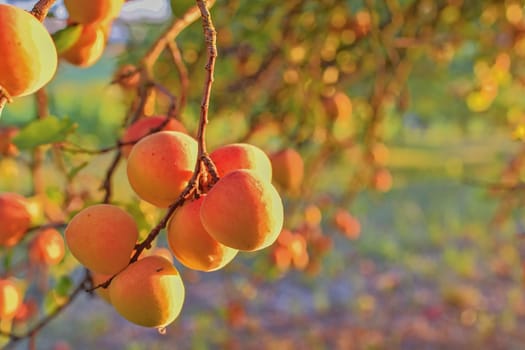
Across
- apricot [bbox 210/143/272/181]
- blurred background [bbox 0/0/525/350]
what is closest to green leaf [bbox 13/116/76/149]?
blurred background [bbox 0/0/525/350]

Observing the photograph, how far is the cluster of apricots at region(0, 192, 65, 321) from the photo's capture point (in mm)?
768

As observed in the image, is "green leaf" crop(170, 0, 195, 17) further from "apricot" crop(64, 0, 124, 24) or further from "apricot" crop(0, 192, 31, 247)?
Result: "apricot" crop(0, 192, 31, 247)

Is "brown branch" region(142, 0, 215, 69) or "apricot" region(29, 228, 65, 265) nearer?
"brown branch" region(142, 0, 215, 69)

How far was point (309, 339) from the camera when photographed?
3115 mm

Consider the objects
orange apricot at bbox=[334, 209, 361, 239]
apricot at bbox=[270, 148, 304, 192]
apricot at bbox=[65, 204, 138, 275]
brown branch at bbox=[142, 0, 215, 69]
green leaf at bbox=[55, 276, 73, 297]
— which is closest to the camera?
apricot at bbox=[65, 204, 138, 275]

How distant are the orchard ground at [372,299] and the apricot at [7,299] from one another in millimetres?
1099

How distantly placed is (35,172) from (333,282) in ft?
9.35

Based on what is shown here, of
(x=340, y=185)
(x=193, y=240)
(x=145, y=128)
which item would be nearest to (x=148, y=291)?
(x=193, y=240)

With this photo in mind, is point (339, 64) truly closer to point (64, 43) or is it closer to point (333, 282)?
point (64, 43)

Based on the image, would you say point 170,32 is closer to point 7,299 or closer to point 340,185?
point 7,299

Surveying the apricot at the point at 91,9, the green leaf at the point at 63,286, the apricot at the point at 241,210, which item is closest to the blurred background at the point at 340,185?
the green leaf at the point at 63,286

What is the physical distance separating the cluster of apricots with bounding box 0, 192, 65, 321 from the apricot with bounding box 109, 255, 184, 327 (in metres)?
0.26

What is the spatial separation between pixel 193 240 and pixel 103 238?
82 mm

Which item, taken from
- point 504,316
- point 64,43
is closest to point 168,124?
point 64,43
